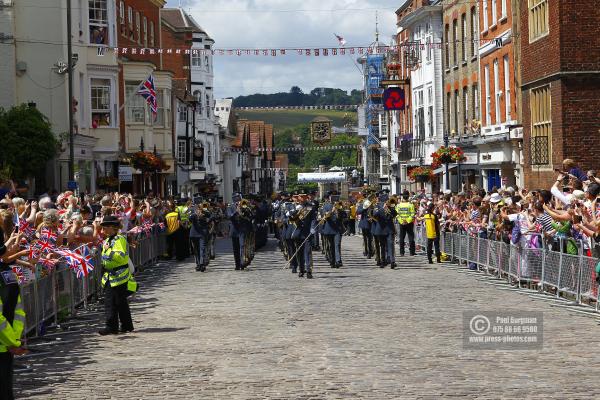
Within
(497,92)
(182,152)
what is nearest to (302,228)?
(497,92)

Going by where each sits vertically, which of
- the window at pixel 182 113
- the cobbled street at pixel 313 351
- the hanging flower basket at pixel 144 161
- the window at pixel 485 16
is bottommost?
the cobbled street at pixel 313 351

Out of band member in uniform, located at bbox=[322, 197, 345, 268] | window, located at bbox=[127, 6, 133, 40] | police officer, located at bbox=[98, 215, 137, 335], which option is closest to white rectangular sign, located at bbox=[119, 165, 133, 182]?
window, located at bbox=[127, 6, 133, 40]

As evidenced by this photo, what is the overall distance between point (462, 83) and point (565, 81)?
Answer: 18.6m

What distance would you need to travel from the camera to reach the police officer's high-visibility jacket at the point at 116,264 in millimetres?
16922

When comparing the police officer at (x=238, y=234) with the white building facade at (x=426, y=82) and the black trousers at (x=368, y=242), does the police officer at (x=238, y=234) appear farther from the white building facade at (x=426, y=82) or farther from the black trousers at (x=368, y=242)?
the white building facade at (x=426, y=82)

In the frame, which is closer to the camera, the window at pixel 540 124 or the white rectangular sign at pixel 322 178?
the window at pixel 540 124

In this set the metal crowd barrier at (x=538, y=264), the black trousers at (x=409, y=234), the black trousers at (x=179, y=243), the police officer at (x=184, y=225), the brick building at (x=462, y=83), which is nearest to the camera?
the metal crowd barrier at (x=538, y=264)

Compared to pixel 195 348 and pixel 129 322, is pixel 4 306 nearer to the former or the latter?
pixel 195 348

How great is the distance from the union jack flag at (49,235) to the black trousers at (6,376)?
730 centimetres

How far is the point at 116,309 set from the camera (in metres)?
16.6

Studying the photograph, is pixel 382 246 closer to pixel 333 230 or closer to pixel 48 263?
pixel 333 230

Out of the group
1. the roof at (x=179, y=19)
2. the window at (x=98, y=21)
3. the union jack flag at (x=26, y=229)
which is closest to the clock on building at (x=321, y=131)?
the roof at (x=179, y=19)

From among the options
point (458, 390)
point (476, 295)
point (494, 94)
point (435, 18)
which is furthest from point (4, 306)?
point (435, 18)

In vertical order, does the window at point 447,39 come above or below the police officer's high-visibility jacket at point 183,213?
above
